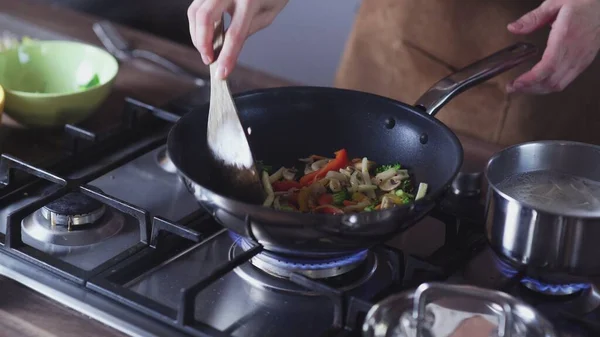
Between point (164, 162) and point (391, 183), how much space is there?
328mm

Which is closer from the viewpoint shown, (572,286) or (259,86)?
(572,286)

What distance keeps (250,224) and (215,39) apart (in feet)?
0.94

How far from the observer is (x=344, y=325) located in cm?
93

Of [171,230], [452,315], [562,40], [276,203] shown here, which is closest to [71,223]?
[171,230]

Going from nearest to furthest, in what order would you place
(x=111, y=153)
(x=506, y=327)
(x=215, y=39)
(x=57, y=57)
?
(x=506, y=327)
(x=215, y=39)
(x=111, y=153)
(x=57, y=57)

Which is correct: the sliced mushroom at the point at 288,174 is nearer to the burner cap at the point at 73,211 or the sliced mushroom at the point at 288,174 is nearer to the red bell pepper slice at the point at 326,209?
the red bell pepper slice at the point at 326,209

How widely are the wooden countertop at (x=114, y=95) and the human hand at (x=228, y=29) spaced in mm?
321

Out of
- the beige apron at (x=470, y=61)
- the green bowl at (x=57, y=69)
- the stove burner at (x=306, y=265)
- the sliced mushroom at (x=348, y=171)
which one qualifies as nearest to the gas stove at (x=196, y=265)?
the stove burner at (x=306, y=265)

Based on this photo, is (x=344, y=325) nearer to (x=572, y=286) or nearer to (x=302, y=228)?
(x=302, y=228)

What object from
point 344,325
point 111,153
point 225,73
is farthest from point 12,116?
point 344,325

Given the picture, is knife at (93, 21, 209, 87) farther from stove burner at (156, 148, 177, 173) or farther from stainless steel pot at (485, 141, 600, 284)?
stainless steel pot at (485, 141, 600, 284)

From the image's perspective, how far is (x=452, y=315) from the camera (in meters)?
0.88

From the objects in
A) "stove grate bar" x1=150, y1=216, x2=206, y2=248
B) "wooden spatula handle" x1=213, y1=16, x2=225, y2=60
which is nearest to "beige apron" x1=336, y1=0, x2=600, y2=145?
"wooden spatula handle" x1=213, y1=16, x2=225, y2=60

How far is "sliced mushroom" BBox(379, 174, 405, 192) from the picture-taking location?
112 centimetres
